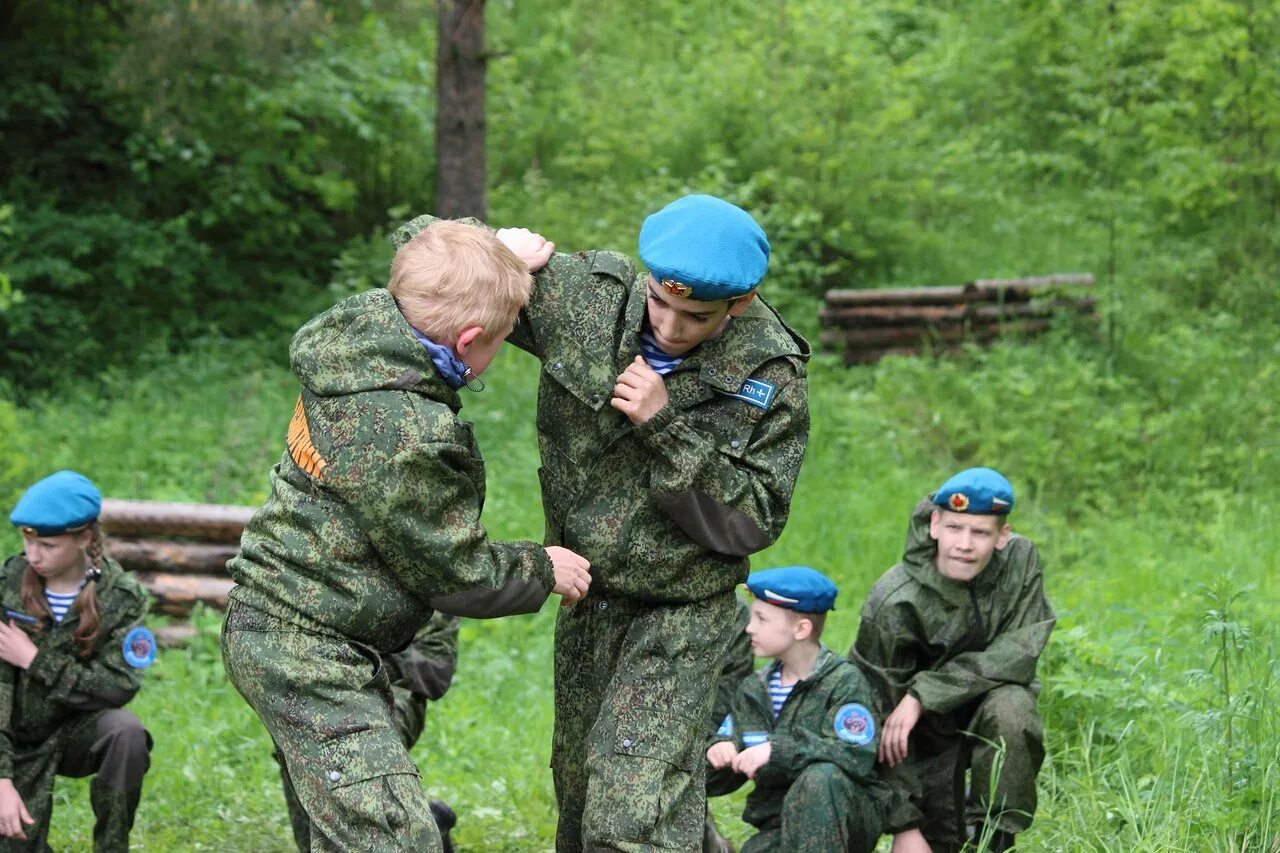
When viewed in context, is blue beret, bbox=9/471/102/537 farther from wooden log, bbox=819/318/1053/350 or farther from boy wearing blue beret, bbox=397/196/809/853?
wooden log, bbox=819/318/1053/350

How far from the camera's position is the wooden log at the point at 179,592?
307 inches

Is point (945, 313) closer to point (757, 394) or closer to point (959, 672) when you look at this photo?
point (959, 672)

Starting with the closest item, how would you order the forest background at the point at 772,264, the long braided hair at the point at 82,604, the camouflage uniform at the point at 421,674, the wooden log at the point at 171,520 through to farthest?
the long braided hair at the point at 82,604, the camouflage uniform at the point at 421,674, the forest background at the point at 772,264, the wooden log at the point at 171,520

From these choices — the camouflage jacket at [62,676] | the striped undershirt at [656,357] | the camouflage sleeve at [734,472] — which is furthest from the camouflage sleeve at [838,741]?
the camouflage jacket at [62,676]

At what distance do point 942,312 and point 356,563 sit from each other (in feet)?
31.9

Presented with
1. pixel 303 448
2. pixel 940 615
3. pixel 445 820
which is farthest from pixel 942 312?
pixel 303 448

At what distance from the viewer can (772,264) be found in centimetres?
1369

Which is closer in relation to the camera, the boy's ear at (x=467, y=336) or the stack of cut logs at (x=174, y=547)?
the boy's ear at (x=467, y=336)

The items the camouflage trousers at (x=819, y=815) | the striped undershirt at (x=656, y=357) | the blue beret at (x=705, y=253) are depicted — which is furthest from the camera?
the camouflage trousers at (x=819, y=815)

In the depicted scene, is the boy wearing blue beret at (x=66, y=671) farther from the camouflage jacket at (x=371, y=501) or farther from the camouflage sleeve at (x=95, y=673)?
the camouflage jacket at (x=371, y=501)

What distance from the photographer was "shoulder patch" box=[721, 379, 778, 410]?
3.76m

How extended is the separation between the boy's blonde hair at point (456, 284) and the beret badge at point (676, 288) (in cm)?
35

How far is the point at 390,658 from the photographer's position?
3.66 m

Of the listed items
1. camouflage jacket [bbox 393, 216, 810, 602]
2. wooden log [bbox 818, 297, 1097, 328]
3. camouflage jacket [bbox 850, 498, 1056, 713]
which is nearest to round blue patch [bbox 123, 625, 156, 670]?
camouflage jacket [bbox 393, 216, 810, 602]
